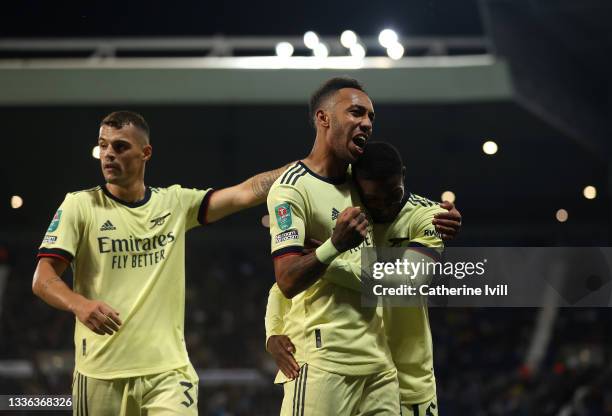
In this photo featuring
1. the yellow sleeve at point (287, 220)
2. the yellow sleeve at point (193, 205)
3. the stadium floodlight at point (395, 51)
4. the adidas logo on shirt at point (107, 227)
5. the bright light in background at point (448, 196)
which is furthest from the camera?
the stadium floodlight at point (395, 51)

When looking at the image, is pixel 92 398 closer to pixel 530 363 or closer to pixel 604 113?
pixel 604 113

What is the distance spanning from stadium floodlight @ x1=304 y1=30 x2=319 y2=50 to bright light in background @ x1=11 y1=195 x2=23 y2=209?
3.67 metres

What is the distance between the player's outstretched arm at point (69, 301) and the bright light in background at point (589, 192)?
5012 millimetres

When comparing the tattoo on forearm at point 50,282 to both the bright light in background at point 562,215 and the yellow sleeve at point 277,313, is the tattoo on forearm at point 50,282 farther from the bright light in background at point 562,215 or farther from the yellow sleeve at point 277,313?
the bright light in background at point 562,215

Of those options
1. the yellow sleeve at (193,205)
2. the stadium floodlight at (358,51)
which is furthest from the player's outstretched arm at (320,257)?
the stadium floodlight at (358,51)

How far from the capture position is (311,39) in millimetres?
9633

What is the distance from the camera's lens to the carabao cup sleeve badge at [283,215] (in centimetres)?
354

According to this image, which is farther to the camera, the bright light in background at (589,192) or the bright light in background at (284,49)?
the bright light in background at (284,49)

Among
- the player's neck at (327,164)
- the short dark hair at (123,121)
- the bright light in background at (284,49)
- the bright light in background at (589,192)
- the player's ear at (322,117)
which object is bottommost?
the player's neck at (327,164)

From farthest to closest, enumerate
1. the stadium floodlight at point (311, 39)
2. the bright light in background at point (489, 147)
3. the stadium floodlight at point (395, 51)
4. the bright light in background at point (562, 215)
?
the stadium floodlight at point (395, 51) → the stadium floodlight at point (311, 39) → the bright light in background at point (489, 147) → the bright light in background at point (562, 215)

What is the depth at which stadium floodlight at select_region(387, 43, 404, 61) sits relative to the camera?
9969mm

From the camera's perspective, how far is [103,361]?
13.5ft

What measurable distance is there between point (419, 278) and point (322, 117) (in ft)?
2.43

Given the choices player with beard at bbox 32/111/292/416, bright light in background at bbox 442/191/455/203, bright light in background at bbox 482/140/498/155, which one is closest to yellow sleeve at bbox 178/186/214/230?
player with beard at bbox 32/111/292/416
